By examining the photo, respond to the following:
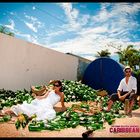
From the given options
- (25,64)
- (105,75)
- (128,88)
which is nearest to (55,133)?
(128,88)

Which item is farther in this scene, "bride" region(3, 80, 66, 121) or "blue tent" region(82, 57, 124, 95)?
"blue tent" region(82, 57, 124, 95)

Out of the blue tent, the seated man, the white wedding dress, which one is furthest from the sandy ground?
the blue tent

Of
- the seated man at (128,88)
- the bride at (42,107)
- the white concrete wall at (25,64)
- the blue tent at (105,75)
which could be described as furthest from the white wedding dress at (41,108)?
the blue tent at (105,75)

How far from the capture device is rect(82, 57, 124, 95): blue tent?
39.8ft

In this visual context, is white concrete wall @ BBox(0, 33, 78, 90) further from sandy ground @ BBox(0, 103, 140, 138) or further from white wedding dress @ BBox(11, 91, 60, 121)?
sandy ground @ BBox(0, 103, 140, 138)

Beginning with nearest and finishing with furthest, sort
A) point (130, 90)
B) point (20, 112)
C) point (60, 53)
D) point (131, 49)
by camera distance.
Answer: point (20, 112), point (130, 90), point (60, 53), point (131, 49)

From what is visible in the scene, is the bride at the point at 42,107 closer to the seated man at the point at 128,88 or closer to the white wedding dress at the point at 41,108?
the white wedding dress at the point at 41,108

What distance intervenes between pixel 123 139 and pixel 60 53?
929cm

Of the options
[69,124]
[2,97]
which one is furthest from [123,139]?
[2,97]

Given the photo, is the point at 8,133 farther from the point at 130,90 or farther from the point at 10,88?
the point at 10,88

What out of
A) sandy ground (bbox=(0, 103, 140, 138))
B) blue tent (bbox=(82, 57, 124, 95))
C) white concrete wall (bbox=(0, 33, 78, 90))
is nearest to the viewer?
sandy ground (bbox=(0, 103, 140, 138))

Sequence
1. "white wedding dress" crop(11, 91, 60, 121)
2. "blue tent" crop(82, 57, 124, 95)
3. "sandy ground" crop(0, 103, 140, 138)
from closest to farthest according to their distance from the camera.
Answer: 1. "sandy ground" crop(0, 103, 140, 138)
2. "white wedding dress" crop(11, 91, 60, 121)
3. "blue tent" crop(82, 57, 124, 95)

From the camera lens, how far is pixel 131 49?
1204 inches

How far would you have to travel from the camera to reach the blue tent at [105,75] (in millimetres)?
12125
